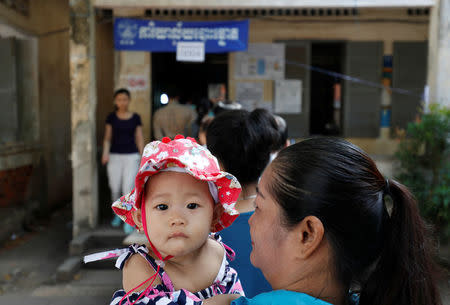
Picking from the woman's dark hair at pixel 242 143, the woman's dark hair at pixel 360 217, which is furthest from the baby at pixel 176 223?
the woman's dark hair at pixel 242 143

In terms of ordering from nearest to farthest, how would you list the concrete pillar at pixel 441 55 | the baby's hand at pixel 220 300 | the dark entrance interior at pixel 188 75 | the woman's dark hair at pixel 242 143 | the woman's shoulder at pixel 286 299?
the woman's shoulder at pixel 286 299, the baby's hand at pixel 220 300, the woman's dark hair at pixel 242 143, the concrete pillar at pixel 441 55, the dark entrance interior at pixel 188 75

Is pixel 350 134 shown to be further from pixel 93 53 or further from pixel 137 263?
pixel 137 263

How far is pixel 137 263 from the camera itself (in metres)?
1.48

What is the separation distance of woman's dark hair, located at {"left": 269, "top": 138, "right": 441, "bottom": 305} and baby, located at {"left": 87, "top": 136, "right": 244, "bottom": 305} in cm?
39

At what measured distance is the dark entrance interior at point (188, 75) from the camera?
853 centimetres

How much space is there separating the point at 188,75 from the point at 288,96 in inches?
122

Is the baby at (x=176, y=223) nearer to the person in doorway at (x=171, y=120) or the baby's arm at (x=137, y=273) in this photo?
the baby's arm at (x=137, y=273)

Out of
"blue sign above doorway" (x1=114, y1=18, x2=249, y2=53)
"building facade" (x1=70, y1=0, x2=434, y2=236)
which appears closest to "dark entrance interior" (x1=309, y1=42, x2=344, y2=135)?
"building facade" (x1=70, y1=0, x2=434, y2=236)

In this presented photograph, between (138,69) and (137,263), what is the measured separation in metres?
6.44

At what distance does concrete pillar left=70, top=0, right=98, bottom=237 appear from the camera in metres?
6.13

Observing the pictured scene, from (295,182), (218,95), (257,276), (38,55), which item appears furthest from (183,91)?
(295,182)

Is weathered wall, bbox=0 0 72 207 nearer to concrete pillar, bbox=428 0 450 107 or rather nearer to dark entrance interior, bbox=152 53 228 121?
dark entrance interior, bbox=152 53 228 121

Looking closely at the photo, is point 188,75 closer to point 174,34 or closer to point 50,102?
point 50,102

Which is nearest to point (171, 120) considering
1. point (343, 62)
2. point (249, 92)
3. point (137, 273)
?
point (249, 92)
